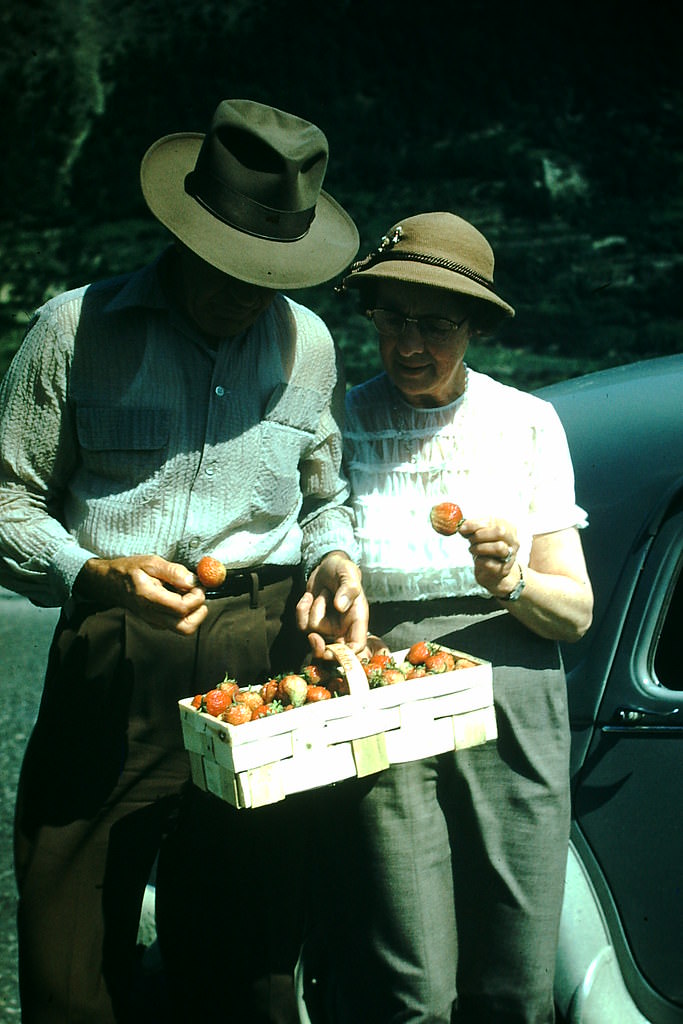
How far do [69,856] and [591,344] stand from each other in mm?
10347

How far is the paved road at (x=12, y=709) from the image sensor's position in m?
3.62

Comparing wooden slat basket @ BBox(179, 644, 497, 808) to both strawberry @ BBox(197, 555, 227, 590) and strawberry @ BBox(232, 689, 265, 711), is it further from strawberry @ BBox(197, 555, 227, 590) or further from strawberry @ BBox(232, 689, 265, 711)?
strawberry @ BBox(197, 555, 227, 590)

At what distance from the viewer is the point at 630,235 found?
40.4 feet

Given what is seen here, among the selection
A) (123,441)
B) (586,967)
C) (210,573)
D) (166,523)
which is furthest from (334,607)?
(586,967)

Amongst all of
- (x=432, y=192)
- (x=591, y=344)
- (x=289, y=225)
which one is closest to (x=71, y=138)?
(x=432, y=192)

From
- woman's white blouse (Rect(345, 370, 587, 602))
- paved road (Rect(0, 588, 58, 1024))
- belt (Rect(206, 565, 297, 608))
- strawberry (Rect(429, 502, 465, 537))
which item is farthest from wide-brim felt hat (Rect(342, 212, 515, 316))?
paved road (Rect(0, 588, 58, 1024))

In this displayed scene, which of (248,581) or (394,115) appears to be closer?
(248,581)

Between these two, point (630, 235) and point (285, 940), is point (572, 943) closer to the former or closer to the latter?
point (285, 940)

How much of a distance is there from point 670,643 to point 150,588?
1236 mm

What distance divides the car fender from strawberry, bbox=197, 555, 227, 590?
42.0 inches

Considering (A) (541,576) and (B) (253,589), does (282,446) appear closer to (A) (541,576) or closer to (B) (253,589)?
(B) (253,589)

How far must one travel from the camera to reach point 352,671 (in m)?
2.04

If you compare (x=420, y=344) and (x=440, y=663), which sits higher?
(x=420, y=344)

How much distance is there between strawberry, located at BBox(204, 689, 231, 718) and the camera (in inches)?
80.1
